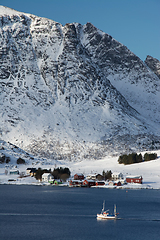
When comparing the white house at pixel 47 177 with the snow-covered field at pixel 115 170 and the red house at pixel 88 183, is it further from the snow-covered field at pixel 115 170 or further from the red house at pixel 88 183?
the red house at pixel 88 183

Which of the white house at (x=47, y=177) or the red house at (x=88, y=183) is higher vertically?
the white house at (x=47, y=177)

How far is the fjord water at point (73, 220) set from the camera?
61.5 meters

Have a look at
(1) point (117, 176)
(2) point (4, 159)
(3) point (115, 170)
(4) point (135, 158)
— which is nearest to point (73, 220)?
(1) point (117, 176)

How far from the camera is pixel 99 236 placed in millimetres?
60906

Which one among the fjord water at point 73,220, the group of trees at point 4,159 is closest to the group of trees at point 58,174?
the group of trees at point 4,159

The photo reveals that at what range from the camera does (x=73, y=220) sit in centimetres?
7319

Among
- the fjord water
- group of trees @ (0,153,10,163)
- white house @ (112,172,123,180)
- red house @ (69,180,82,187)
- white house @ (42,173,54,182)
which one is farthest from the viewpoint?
group of trees @ (0,153,10,163)

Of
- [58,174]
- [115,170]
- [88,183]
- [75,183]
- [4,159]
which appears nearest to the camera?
[88,183]

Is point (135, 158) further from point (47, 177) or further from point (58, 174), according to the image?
point (47, 177)

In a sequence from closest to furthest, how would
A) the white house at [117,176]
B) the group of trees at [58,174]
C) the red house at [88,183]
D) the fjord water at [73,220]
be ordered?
the fjord water at [73,220] < the red house at [88,183] < the white house at [117,176] < the group of trees at [58,174]

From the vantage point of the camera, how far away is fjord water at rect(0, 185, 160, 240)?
6150cm

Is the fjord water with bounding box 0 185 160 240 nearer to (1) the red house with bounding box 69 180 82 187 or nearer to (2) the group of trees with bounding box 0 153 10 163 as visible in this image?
(1) the red house with bounding box 69 180 82 187

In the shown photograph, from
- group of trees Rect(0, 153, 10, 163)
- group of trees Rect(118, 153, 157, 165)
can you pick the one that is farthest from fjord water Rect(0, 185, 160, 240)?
group of trees Rect(0, 153, 10, 163)

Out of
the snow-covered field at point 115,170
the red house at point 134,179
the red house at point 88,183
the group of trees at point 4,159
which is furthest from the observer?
the group of trees at point 4,159
